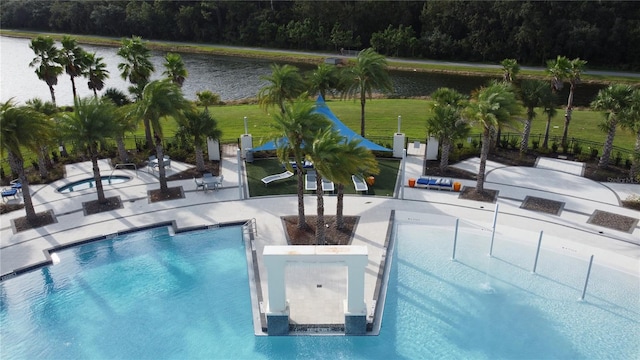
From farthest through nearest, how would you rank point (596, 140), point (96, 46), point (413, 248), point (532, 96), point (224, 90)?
point (96, 46), point (224, 90), point (596, 140), point (532, 96), point (413, 248)

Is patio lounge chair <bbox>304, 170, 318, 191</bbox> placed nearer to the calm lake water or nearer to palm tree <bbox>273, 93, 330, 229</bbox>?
palm tree <bbox>273, 93, 330, 229</bbox>

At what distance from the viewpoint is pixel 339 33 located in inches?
3342

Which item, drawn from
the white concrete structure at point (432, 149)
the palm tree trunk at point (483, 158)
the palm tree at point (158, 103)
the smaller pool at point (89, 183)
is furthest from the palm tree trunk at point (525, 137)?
the smaller pool at point (89, 183)

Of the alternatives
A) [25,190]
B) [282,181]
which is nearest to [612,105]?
[282,181]

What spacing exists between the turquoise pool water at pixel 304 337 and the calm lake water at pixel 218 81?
3843cm

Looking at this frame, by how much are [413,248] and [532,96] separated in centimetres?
1580

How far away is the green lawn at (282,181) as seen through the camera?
30578 millimetres

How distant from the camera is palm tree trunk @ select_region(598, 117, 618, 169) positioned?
3170 cm

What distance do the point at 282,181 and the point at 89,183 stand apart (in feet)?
40.2

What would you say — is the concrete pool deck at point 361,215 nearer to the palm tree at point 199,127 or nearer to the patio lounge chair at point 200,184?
the patio lounge chair at point 200,184

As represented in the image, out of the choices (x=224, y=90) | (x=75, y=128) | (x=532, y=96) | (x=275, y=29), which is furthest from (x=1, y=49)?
(x=532, y=96)

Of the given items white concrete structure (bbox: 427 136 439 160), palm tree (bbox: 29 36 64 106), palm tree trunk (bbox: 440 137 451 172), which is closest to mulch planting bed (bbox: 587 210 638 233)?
palm tree trunk (bbox: 440 137 451 172)

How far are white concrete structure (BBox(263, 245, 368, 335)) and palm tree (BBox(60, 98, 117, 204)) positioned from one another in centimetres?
1362

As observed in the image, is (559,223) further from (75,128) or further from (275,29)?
(275,29)
